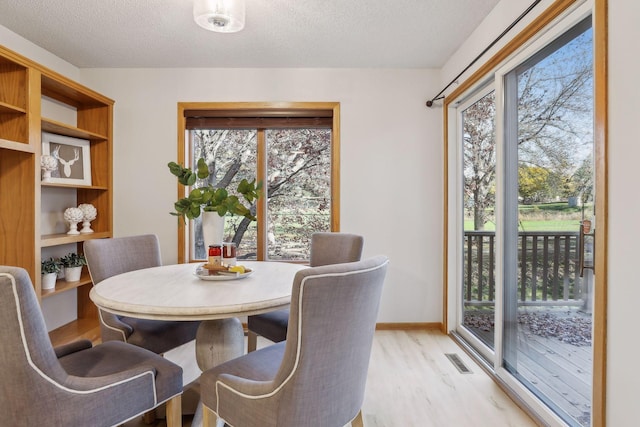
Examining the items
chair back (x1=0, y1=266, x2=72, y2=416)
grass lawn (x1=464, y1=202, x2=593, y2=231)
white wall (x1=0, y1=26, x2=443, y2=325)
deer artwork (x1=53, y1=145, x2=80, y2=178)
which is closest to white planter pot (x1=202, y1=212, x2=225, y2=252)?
chair back (x1=0, y1=266, x2=72, y2=416)

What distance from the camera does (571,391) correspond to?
1613mm

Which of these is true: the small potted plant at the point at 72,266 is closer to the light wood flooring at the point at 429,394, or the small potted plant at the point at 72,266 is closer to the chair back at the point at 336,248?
the light wood flooring at the point at 429,394

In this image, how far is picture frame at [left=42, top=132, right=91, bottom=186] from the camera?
262cm

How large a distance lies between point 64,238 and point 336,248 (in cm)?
206

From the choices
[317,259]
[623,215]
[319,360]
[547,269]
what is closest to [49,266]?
[317,259]

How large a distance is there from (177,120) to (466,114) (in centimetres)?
255

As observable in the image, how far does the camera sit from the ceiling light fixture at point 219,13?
1.66 m

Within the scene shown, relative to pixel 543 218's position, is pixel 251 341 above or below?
below

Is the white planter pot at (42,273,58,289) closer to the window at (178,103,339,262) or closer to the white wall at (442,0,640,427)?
the window at (178,103,339,262)

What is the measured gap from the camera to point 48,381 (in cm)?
98

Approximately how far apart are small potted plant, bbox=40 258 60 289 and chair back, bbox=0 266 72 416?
1.80 metres

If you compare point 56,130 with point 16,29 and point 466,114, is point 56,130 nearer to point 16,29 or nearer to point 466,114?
point 16,29

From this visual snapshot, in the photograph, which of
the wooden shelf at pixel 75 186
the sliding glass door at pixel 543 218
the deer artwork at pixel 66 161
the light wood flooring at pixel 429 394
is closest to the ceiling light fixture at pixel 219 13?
the sliding glass door at pixel 543 218

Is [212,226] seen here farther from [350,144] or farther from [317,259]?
[350,144]
